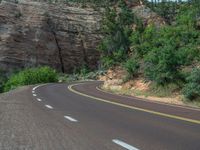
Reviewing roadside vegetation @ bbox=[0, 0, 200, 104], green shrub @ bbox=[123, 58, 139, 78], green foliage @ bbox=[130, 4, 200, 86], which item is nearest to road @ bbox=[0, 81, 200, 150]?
roadside vegetation @ bbox=[0, 0, 200, 104]

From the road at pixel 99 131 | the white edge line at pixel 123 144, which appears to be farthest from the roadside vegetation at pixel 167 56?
the white edge line at pixel 123 144

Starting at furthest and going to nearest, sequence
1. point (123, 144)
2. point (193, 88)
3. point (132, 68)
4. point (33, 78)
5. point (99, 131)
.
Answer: point (33, 78)
point (132, 68)
point (193, 88)
point (99, 131)
point (123, 144)

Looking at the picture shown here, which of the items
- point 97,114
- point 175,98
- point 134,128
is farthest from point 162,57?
point 134,128

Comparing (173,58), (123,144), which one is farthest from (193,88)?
(123,144)

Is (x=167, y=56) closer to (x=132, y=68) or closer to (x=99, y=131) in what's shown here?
(x=132, y=68)

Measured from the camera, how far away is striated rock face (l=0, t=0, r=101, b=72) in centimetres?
9926

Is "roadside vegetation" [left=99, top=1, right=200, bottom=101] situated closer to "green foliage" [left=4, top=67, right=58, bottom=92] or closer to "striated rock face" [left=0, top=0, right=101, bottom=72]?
"green foliage" [left=4, top=67, right=58, bottom=92]

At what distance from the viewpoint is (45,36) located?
343ft

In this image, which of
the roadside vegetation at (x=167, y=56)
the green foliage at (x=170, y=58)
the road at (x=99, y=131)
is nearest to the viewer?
the road at (x=99, y=131)

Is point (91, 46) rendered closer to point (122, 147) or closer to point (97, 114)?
point (97, 114)

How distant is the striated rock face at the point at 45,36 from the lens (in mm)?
99256

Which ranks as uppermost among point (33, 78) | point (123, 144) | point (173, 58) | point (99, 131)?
point (173, 58)

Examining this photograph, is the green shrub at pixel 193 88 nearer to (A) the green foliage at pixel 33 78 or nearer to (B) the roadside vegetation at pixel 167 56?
(B) the roadside vegetation at pixel 167 56

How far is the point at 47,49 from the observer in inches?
4080
